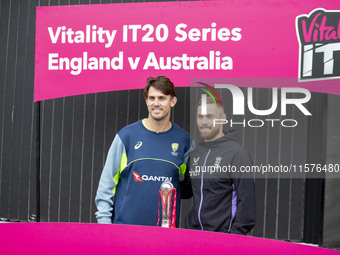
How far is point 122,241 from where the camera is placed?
4.58 feet

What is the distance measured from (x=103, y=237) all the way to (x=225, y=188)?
1172 mm

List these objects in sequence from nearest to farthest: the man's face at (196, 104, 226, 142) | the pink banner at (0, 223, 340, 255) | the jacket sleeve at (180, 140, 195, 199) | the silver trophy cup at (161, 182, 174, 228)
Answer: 1. the pink banner at (0, 223, 340, 255)
2. the silver trophy cup at (161, 182, 174, 228)
3. the man's face at (196, 104, 226, 142)
4. the jacket sleeve at (180, 140, 195, 199)

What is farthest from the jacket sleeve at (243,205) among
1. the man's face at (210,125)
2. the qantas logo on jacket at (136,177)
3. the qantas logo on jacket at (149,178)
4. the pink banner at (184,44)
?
the pink banner at (184,44)

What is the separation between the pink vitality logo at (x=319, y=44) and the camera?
9.37ft

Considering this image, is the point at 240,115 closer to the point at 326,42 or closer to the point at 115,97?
the point at 326,42

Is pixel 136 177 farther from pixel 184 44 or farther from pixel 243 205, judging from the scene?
pixel 184 44

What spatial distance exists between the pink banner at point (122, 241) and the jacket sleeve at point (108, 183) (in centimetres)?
123

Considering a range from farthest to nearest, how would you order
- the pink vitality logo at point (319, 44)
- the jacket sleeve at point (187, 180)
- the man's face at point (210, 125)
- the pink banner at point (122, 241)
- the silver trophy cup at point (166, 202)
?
the pink vitality logo at point (319, 44) → the jacket sleeve at point (187, 180) → the man's face at point (210, 125) → the silver trophy cup at point (166, 202) → the pink banner at point (122, 241)

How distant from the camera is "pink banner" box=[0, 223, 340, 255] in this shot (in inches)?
53.8

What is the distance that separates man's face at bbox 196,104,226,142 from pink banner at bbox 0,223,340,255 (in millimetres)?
1239

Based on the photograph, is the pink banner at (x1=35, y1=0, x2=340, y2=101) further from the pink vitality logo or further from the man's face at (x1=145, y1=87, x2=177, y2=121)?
the man's face at (x1=145, y1=87, x2=177, y2=121)

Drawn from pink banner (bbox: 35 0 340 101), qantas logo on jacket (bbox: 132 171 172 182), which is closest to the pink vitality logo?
pink banner (bbox: 35 0 340 101)

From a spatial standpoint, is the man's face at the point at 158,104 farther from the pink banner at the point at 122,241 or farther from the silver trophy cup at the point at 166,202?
the pink banner at the point at 122,241

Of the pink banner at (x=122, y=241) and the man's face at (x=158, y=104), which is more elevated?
the man's face at (x=158, y=104)
